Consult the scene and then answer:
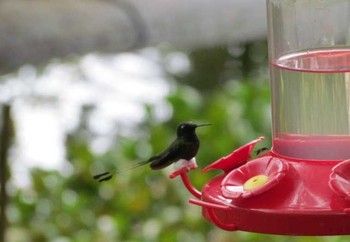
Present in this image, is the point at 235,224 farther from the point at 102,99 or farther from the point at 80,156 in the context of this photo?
the point at 102,99

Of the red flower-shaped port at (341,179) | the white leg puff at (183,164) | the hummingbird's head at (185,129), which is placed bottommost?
the white leg puff at (183,164)

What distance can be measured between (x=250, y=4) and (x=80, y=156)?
1.05 metres

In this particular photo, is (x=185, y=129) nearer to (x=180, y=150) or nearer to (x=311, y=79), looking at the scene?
(x=180, y=150)

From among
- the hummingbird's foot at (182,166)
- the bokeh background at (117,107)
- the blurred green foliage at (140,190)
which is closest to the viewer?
the hummingbird's foot at (182,166)

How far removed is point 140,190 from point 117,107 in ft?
3.52

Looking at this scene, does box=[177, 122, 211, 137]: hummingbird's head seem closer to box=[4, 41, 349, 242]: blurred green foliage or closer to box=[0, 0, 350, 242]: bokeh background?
box=[0, 0, 350, 242]: bokeh background

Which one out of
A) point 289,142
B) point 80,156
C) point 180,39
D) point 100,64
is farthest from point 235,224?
point 100,64

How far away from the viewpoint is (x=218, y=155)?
4.17 metres

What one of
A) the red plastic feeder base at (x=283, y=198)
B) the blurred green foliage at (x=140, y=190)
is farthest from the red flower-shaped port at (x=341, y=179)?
the blurred green foliage at (x=140, y=190)

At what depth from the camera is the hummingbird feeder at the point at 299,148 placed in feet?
4.93

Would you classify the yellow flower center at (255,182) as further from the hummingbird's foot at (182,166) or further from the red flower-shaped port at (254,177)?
the hummingbird's foot at (182,166)

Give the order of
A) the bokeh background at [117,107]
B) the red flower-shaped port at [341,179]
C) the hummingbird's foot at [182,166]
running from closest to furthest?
the red flower-shaped port at [341,179] < the hummingbird's foot at [182,166] < the bokeh background at [117,107]

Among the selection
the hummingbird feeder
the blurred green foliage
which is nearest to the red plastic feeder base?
the hummingbird feeder

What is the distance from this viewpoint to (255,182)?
5.20 feet
